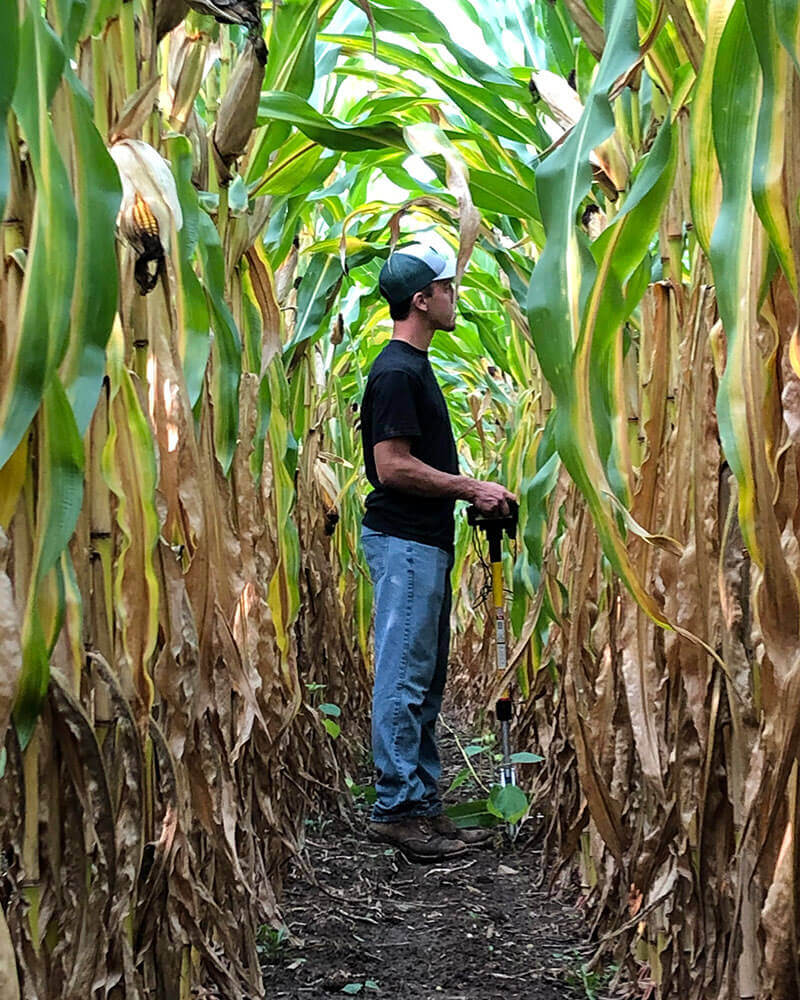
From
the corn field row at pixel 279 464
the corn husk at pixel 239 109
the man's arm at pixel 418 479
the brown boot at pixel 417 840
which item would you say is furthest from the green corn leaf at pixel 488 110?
the brown boot at pixel 417 840

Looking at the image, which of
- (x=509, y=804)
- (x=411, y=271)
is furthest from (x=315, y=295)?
(x=509, y=804)

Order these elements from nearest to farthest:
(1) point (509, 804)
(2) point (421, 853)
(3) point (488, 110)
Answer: (3) point (488, 110), (1) point (509, 804), (2) point (421, 853)

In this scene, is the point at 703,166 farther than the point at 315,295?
No

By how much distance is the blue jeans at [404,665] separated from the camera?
175 centimetres

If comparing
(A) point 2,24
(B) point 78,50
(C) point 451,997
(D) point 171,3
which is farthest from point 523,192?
(C) point 451,997

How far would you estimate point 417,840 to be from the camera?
5.64 feet

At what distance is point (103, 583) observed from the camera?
0.74m

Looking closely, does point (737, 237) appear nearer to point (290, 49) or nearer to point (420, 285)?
point (290, 49)

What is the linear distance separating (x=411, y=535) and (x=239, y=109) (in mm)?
909

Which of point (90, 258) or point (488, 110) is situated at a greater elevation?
point (488, 110)

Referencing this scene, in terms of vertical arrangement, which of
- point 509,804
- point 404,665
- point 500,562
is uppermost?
point 500,562

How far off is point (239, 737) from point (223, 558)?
8.4 inches

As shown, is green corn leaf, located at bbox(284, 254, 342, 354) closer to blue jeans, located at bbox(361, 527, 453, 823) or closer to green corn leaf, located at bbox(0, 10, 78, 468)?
blue jeans, located at bbox(361, 527, 453, 823)

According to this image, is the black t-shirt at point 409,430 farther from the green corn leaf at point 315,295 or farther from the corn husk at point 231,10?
the corn husk at point 231,10
